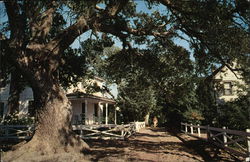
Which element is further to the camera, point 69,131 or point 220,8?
point 69,131

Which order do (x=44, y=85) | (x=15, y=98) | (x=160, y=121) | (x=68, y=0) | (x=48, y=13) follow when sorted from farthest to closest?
(x=160, y=121) < (x=15, y=98) < (x=48, y=13) < (x=44, y=85) < (x=68, y=0)

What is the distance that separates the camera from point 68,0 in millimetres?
6988

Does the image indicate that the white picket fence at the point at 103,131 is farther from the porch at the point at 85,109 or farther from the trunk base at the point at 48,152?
the porch at the point at 85,109

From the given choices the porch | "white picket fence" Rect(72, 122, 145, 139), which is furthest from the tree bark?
the porch

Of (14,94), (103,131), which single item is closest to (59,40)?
(103,131)

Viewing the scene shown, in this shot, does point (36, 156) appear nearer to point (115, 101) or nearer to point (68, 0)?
point (68, 0)

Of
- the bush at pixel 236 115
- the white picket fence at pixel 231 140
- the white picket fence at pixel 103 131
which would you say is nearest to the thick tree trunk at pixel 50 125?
the white picket fence at pixel 103 131

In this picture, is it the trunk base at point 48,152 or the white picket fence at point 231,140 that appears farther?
the trunk base at point 48,152

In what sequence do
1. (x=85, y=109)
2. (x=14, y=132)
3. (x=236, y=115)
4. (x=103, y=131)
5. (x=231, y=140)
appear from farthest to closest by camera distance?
1. (x=85, y=109)
2. (x=236, y=115)
3. (x=14, y=132)
4. (x=103, y=131)
5. (x=231, y=140)

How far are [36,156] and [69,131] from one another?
1776 millimetres

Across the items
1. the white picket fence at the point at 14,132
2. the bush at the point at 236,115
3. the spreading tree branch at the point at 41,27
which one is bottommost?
the white picket fence at the point at 14,132

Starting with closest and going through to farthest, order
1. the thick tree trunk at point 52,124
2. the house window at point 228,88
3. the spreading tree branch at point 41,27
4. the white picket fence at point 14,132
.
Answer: the thick tree trunk at point 52,124, the spreading tree branch at point 41,27, the white picket fence at point 14,132, the house window at point 228,88

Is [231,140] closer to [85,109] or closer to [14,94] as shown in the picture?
[85,109]

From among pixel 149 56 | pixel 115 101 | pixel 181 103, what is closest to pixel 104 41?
pixel 149 56
